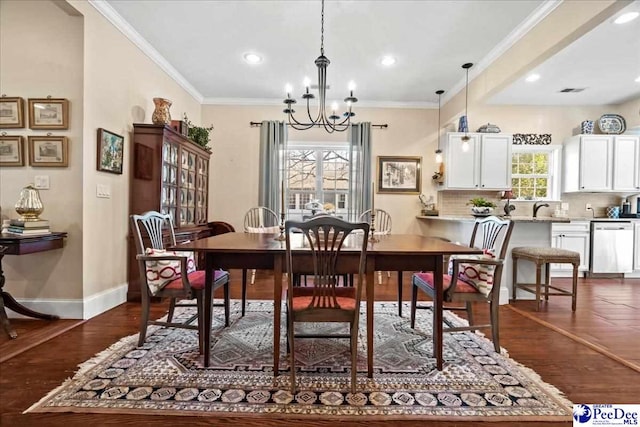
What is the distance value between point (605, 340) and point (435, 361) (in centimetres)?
153

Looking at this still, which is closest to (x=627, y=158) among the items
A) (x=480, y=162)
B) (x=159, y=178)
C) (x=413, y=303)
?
(x=480, y=162)

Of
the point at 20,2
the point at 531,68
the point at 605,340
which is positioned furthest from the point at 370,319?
the point at 20,2

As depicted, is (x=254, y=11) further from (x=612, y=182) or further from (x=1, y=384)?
(x=612, y=182)

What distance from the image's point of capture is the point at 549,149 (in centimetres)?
523

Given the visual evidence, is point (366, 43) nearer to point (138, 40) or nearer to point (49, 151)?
point (138, 40)

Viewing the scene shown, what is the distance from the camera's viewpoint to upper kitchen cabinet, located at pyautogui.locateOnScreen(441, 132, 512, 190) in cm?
496

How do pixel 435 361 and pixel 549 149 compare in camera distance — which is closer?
pixel 435 361

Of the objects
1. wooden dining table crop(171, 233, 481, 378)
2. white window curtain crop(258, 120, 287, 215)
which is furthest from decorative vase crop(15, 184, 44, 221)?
white window curtain crop(258, 120, 287, 215)

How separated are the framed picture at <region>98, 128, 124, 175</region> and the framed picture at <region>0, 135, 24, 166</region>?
60cm

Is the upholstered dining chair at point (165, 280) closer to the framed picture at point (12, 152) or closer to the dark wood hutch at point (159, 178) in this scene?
the dark wood hutch at point (159, 178)

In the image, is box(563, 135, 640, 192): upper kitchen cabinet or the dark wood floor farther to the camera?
box(563, 135, 640, 192): upper kitchen cabinet

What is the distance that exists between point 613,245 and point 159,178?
247 inches

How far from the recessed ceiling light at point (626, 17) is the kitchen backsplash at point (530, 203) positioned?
2.88 meters

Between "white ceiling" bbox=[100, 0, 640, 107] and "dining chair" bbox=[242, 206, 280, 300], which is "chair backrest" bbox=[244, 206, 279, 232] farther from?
"white ceiling" bbox=[100, 0, 640, 107]
